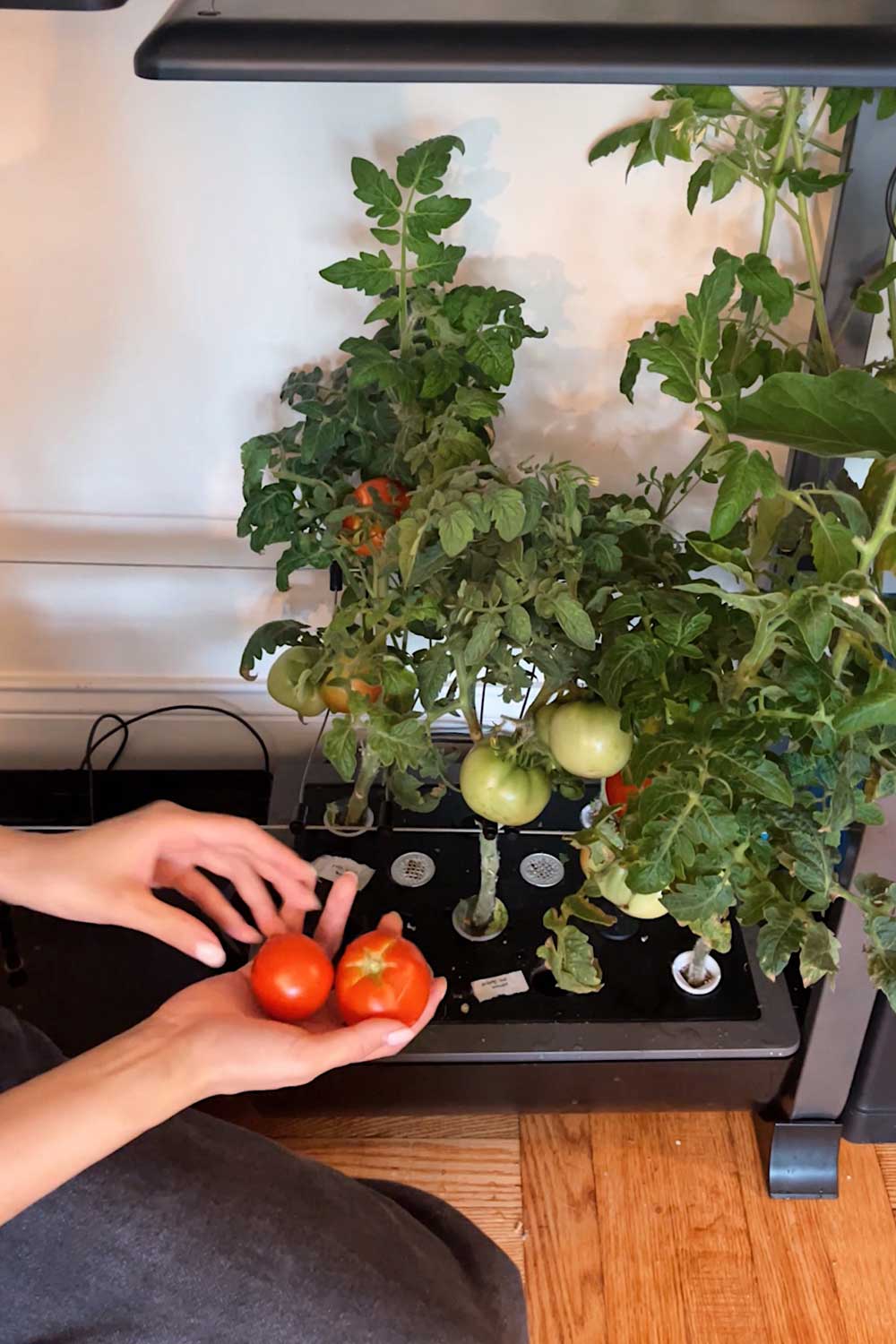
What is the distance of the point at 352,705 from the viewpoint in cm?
95

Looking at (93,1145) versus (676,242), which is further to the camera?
(676,242)

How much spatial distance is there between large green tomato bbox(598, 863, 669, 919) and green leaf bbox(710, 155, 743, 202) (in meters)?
0.65

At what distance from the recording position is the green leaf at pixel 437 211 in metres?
1.03

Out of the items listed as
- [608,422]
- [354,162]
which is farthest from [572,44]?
[608,422]

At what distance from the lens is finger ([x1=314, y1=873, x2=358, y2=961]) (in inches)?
44.6

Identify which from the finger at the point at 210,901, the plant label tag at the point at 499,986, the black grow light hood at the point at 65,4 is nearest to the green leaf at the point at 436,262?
the black grow light hood at the point at 65,4

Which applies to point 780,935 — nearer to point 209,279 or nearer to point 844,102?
point 844,102

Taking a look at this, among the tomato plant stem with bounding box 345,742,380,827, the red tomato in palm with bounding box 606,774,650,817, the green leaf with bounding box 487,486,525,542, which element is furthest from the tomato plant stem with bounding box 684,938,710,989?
the green leaf with bounding box 487,486,525,542

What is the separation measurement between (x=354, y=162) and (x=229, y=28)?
1.29 feet

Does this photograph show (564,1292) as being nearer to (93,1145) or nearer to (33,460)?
(93,1145)

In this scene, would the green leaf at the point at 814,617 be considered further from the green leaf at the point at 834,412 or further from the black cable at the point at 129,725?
the black cable at the point at 129,725

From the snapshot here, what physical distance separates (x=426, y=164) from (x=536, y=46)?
1.44 ft

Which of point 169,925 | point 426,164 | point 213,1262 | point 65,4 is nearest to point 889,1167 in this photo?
point 213,1262

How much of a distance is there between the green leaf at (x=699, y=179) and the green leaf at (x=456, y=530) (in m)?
0.46
